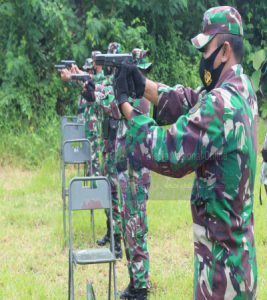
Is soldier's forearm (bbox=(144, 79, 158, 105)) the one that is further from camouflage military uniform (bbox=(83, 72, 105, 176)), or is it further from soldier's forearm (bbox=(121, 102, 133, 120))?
camouflage military uniform (bbox=(83, 72, 105, 176))

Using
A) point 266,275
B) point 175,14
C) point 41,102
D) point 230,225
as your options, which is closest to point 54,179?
point 41,102

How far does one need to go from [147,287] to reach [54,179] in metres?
4.35

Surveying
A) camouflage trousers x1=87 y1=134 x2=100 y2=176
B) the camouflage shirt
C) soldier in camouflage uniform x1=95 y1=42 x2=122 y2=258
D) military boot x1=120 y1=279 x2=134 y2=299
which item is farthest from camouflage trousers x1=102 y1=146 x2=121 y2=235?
the camouflage shirt

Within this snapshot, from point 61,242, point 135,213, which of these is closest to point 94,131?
point 61,242

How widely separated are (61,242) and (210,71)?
3953 millimetres

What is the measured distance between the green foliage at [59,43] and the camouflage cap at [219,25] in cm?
775

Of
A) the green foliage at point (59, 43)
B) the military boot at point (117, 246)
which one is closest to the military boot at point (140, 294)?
the military boot at point (117, 246)

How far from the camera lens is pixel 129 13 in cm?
1199

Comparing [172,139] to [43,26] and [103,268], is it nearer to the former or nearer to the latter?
[103,268]

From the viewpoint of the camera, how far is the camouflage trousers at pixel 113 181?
5.59 m

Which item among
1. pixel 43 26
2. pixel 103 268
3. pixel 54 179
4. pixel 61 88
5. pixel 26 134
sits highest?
pixel 43 26

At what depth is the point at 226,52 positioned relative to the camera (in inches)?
91.8

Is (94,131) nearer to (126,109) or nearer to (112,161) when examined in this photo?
(112,161)

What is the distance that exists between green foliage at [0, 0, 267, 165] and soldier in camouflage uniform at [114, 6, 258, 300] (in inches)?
304
